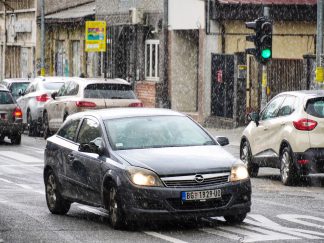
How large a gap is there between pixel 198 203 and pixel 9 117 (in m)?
18.8

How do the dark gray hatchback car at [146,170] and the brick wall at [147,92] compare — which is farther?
the brick wall at [147,92]

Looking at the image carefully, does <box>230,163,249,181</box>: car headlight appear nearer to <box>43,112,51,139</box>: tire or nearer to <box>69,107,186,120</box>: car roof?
<box>69,107,186,120</box>: car roof

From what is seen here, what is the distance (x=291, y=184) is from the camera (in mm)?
19031

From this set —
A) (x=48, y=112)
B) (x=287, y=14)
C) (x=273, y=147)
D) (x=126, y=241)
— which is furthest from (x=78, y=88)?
(x=126, y=241)

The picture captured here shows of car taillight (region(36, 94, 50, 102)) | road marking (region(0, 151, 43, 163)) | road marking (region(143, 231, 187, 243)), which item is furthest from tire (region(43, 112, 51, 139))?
road marking (region(143, 231, 187, 243))

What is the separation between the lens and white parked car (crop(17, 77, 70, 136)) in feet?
116

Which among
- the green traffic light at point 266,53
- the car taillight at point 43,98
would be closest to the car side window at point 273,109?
the green traffic light at point 266,53

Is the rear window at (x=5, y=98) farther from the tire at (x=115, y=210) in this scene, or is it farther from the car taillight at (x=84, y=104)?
the tire at (x=115, y=210)

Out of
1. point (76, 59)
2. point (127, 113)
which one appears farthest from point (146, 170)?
point (76, 59)

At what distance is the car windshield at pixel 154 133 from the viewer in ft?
44.3

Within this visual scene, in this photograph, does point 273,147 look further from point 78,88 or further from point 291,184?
point 78,88

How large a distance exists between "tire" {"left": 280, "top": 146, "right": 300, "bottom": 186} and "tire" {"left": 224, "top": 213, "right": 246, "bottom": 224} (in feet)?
18.5

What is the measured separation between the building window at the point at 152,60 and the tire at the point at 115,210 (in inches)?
1274

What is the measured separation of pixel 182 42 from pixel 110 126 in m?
29.2
